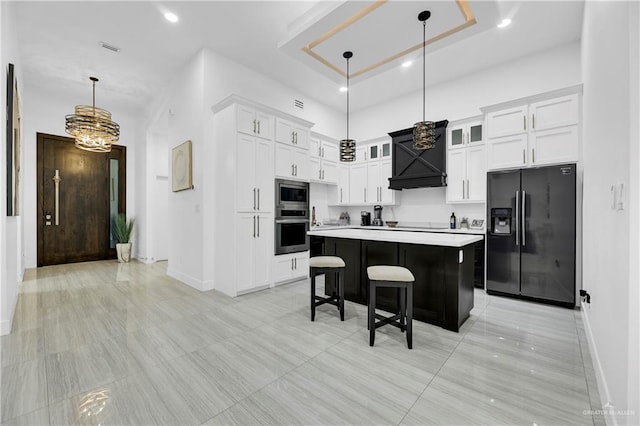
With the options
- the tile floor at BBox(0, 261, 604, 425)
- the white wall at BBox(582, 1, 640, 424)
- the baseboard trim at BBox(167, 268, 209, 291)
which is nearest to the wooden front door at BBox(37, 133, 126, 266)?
the baseboard trim at BBox(167, 268, 209, 291)

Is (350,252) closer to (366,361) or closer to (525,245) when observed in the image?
(366,361)

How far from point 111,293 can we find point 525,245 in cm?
576

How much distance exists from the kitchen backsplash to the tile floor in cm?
190

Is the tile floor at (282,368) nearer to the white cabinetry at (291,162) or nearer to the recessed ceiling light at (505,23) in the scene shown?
the white cabinetry at (291,162)

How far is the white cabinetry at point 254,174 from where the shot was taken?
381cm

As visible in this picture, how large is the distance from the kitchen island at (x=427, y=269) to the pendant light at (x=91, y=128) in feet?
14.2

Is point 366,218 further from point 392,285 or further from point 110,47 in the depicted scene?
point 110,47

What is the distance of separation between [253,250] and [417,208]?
10.9ft

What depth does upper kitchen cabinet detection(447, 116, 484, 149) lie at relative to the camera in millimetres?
4395

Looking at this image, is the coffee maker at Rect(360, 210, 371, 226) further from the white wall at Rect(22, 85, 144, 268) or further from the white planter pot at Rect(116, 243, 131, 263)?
the white wall at Rect(22, 85, 144, 268)

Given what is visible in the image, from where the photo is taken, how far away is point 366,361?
209 cm

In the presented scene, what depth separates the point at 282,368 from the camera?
2008 mm

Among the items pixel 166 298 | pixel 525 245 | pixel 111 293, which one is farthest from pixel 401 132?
pixel 111 293

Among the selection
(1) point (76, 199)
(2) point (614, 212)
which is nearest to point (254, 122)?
(2) point (614, 212)
